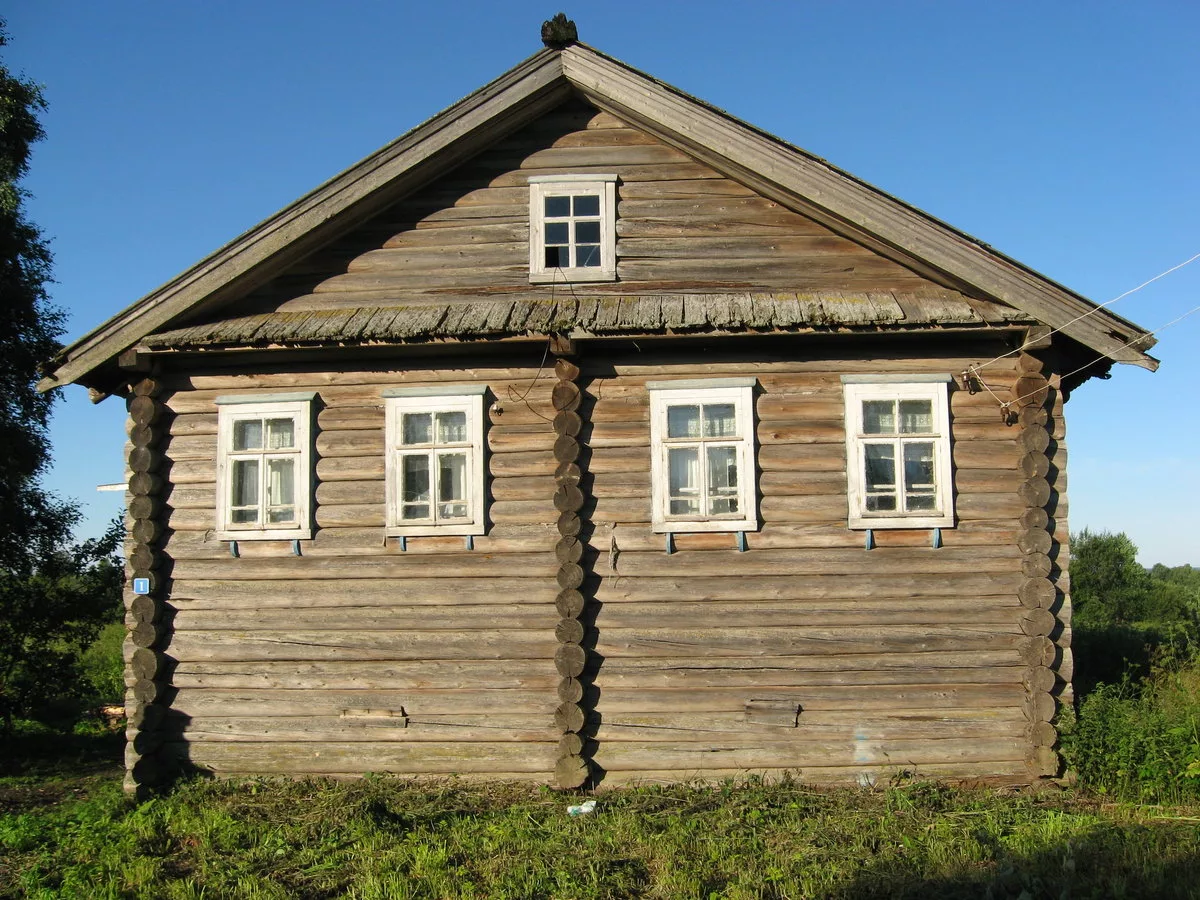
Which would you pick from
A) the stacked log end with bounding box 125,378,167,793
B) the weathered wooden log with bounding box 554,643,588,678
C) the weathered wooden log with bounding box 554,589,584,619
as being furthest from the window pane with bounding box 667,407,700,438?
the stacked log end with bounding box 125,378,167,793

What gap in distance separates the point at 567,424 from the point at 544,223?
2483 mm

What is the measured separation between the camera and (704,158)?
1018 cm

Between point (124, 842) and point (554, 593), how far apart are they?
4.47 m

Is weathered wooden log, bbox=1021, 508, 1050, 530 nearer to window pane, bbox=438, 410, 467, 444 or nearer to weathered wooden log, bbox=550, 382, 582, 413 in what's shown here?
weathered wooden log, bbox=550, 382, 582, 413

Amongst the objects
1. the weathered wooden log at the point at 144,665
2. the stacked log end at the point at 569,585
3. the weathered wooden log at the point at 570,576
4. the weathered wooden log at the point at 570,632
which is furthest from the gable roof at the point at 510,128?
the weathered wooden log at the point at 570,632

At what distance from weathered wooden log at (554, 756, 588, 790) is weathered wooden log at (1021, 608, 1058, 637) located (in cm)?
475

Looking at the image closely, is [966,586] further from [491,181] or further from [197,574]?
[197,574]

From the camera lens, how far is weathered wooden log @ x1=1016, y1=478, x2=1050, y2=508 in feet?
29.8

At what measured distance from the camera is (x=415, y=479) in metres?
9.75

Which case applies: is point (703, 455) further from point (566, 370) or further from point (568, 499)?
point (566, 370)

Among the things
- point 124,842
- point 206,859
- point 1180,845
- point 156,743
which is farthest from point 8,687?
point 1180,845

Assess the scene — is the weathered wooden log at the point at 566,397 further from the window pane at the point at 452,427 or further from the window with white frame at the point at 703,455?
the window pane at the point at 452,427

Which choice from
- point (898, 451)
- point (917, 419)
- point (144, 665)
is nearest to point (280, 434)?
point (144, 665)

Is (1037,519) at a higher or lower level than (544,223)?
lower
